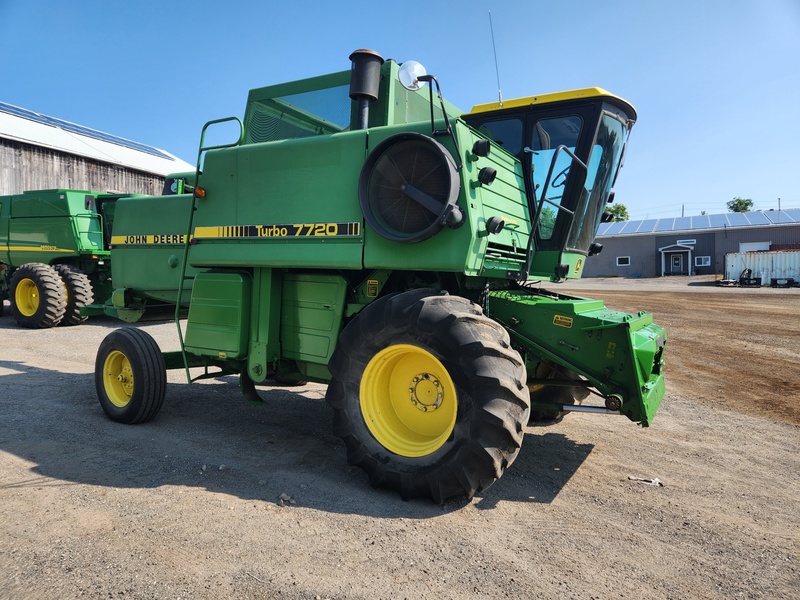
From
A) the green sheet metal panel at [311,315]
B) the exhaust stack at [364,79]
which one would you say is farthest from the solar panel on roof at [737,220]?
the green sheet metal panel at [311,315]

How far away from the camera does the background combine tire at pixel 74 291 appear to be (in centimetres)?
1180

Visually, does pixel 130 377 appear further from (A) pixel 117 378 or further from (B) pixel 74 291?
(B) pixel 74 291

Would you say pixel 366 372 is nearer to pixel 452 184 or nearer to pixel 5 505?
pixel 452 184

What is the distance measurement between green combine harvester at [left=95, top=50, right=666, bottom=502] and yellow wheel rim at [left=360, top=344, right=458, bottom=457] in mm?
14

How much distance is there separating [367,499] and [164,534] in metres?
1.26

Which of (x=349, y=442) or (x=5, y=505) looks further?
(x=349, y=442)

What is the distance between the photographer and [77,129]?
25062mm

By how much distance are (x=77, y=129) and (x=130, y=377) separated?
972 inches

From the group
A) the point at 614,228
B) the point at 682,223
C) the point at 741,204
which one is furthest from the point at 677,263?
the point at 741,204

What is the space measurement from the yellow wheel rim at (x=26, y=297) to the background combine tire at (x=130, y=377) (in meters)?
8.33

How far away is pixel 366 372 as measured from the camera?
154 inches

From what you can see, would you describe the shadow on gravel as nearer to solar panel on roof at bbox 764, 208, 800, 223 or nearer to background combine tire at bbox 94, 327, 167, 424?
background combine tire at bbox 94, 327, 167, 424

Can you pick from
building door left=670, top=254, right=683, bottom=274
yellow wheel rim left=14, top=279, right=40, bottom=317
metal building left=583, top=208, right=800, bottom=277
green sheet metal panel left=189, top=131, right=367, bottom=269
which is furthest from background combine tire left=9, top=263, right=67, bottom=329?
building door left=670, top=254, right=683, bottom=274

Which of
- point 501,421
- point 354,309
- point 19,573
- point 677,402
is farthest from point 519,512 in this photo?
point 677,402
